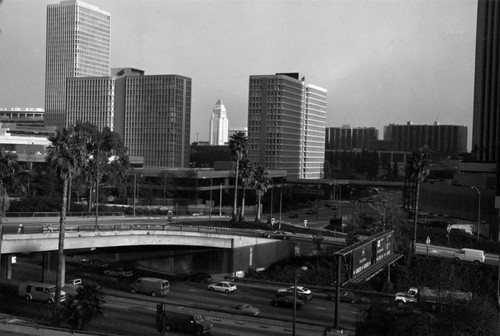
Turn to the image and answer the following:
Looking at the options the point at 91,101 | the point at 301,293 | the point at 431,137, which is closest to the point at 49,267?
the point at 301,293

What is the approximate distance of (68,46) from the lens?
175 m

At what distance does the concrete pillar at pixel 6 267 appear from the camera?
3431 cm

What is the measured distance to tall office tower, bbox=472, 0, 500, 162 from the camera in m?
82.9

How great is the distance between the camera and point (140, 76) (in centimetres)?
14138

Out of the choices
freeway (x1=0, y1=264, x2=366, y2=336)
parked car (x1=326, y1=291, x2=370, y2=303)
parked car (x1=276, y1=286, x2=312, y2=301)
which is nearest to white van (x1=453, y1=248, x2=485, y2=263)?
parked car (x1=326, y1=291, x2=370, y2=303)

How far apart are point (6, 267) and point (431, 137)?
432 ft

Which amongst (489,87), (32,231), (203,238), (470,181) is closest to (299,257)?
(203,238)

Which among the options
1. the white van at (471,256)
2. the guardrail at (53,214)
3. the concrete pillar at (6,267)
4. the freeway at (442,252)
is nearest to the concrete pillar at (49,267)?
the concrete pillar at (6,267)

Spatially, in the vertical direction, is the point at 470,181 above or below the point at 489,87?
below

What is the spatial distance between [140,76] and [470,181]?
89.3 metres

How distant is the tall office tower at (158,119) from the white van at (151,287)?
102m

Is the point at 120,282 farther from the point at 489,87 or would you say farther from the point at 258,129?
the point at 258,129

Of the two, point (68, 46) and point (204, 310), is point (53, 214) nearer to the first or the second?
point (204, 310)

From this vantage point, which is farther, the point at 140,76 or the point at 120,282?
the point at 140,76
